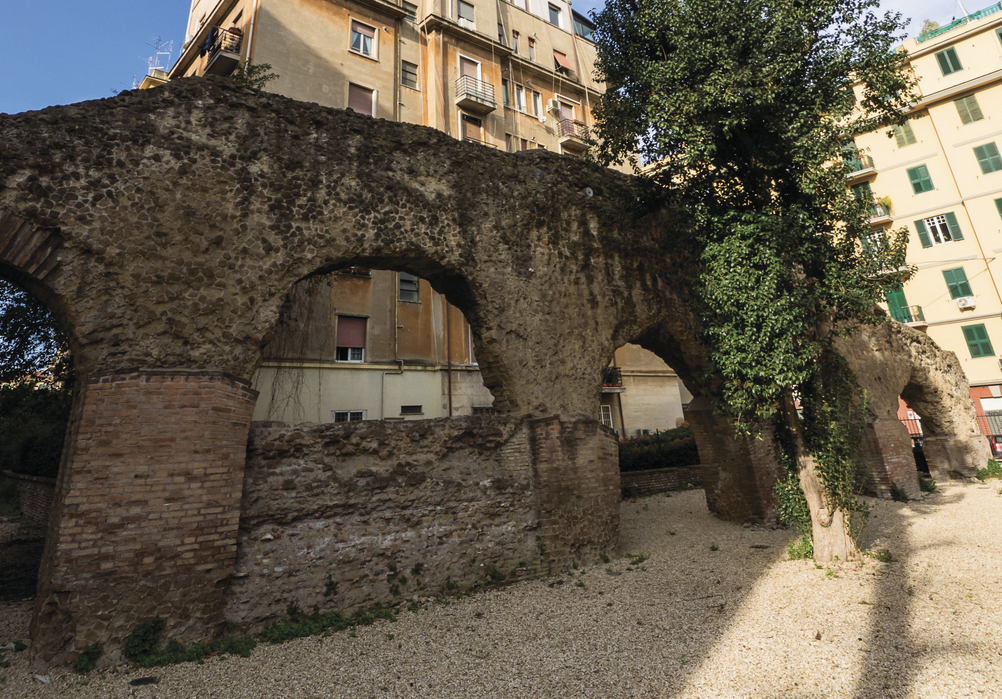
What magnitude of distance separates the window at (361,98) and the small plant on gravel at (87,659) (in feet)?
61.5

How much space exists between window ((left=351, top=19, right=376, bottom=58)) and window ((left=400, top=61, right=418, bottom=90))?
→ 1320mm

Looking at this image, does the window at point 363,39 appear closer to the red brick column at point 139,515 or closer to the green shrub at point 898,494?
the red brick column at point 139,515

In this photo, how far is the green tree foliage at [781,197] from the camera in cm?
718

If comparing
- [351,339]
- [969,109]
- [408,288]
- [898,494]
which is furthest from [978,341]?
[351,339]

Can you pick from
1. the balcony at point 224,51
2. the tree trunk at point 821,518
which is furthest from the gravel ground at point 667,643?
the balcony at point 224,51

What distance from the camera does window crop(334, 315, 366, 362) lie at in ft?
55.4

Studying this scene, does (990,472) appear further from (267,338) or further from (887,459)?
(267,338)

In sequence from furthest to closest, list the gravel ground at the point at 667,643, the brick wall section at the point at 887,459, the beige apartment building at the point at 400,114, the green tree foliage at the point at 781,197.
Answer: the beige apartment building at the point at 400,114, the brick wall section at the point at 887,459, the green tree foliage at the point at 781,197, the gravel ground at the point at 667,643

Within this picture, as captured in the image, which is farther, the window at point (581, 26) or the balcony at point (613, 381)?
the window at point (581, 26)

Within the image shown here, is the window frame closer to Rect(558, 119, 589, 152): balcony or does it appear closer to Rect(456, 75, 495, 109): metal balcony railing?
Rect(456, 75, 495, 109): metal balcony railing

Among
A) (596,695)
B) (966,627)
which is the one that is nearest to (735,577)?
(966,627)

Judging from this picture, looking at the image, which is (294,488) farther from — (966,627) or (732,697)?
(966,627)

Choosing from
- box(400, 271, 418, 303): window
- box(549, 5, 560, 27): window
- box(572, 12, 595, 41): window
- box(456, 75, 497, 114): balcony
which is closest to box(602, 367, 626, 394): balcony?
box(400, 271, 418, 303): window

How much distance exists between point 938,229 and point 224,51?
30969mm
